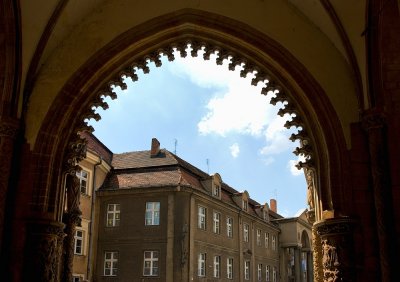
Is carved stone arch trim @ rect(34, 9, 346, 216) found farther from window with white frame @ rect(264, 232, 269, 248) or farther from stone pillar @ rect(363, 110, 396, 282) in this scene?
window with white frame @ rect(264, 232, 269, 248)

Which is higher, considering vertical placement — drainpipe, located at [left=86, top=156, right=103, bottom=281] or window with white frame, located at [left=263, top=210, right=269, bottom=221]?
window with white frame, located at [left=263, top=210, right=269, bottom=221]

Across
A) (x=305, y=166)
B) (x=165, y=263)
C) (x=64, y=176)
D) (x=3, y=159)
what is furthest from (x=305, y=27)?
(x=165, y=263)

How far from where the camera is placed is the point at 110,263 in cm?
2036

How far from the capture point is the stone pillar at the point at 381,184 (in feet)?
15.3

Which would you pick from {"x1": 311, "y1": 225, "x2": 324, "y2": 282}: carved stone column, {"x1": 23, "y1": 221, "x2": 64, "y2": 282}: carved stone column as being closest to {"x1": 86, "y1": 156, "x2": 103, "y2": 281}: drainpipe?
{"x1": 23, "y1": 221, "x2": 64, "y2": 282}: carved stone column

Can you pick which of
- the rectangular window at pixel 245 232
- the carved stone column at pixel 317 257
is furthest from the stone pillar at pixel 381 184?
the rectangular window at pixel 245 232

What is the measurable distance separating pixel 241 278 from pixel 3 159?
20.8 meters

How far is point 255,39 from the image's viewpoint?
19.7 ft

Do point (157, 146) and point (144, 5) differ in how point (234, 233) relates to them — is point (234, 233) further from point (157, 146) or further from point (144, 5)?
point (144, 5)

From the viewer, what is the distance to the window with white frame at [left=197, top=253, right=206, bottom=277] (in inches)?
809

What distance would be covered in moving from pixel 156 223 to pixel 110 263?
241 centimetres

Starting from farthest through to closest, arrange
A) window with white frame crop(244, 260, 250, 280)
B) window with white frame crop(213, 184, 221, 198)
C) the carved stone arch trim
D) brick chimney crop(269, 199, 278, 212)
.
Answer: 1. brick chimney crop(269, 199, 278, 212)
2. window with white frame crop(244, 260, 250, 280)
3. window with white frame crop(213, 184, 221, 198)
4. the carved stone arch trim

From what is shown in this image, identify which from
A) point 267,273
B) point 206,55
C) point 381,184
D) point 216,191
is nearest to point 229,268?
point 216,191

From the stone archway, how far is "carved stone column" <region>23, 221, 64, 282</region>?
0.01 metres
